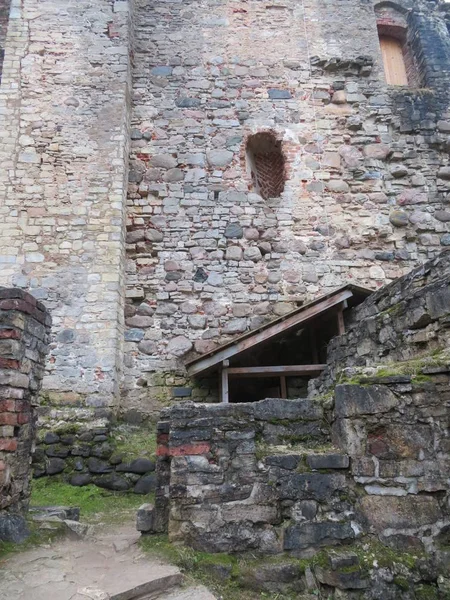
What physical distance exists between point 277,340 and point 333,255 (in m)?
2.09

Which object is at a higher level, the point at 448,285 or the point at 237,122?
the point at 237,122

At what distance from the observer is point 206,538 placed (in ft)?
10.5

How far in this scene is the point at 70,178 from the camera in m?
8.37

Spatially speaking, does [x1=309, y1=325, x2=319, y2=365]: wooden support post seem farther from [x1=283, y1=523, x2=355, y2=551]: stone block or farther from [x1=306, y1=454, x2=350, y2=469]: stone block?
[x1=283, y1=523, x2=355, y2=551]: stone block

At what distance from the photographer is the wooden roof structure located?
6.98 metres

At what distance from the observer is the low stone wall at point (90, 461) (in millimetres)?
6223

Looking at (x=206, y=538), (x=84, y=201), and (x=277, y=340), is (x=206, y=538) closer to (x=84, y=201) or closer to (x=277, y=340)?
(x=277, y=340)

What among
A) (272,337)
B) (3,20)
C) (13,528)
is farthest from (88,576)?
(3,20)

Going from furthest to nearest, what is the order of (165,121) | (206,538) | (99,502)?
(165,121) < (99,502) < (206,538)

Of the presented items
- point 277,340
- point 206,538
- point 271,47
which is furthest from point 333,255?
point 206,538

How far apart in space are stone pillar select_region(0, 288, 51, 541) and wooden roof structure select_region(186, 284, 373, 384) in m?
3.20

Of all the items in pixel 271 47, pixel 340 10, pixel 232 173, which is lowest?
pixel 232 173

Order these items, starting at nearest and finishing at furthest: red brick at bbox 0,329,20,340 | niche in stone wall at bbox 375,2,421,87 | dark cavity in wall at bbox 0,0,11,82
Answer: red brick at bbox 0,329,20,340
dark cavity in wall at bbox 0,0,11,82
niche in stone wall at bbox 375,2,421,87

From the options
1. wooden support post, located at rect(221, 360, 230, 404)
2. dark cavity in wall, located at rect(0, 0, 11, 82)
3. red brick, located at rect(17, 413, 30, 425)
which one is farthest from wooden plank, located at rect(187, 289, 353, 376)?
dark cavity in wall, located at rect(0, 0, 11, 82)
